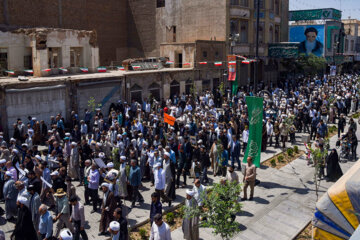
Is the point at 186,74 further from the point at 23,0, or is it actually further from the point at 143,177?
the point at 143,177

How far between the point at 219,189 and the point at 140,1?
34103mm

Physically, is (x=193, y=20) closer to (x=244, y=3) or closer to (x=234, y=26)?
(x=234, y=26)

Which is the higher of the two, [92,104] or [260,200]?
[92,104]

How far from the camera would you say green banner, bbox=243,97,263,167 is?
13250 millimetres

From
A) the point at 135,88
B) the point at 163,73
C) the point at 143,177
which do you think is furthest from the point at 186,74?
the point at 143,177

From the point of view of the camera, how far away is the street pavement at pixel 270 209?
9.84 metres

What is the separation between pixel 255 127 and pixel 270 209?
3.24 metres

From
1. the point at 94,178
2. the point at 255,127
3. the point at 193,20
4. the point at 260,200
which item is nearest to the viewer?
the point at 94,178

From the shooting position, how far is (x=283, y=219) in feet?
35.0

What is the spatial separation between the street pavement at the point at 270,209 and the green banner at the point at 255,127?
117cm

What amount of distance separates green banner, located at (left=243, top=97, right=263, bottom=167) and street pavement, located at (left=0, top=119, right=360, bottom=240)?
1.17m

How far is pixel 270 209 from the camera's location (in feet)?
37.0

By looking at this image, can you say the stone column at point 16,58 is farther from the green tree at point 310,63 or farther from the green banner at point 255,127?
the green tree at point 310,63

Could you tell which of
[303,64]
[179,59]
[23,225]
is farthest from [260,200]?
[303,64]
